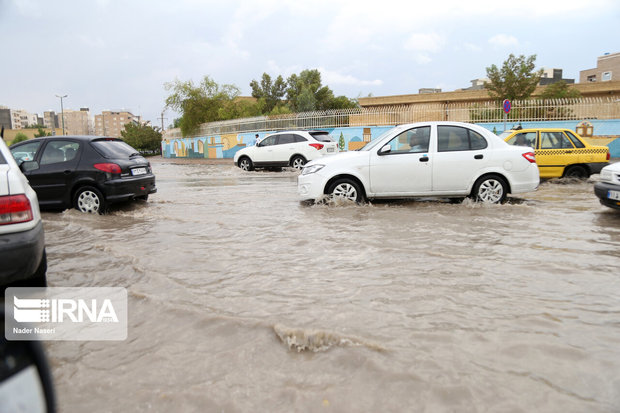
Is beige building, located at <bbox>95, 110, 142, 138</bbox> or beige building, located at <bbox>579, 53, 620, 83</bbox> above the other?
beige building, located at <bbox>95, 110, 142, 138</bbox>

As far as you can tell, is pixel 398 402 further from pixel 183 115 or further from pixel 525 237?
pixel 183 115

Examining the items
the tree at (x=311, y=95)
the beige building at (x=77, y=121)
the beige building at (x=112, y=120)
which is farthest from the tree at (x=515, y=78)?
the beige building at (x=112, y=120)

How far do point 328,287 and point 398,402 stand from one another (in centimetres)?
179

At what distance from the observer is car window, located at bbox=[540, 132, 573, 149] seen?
12.2 m

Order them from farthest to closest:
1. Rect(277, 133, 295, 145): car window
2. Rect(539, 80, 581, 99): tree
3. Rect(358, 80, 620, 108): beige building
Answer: Rect(358, 80, 620, 108): beige building < Rect(539, 80, 581, 99): tree < Rect(277, 133, 295, 145): car window

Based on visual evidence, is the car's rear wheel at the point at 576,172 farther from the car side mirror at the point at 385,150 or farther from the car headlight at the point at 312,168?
the car headlight at the point at 312,168

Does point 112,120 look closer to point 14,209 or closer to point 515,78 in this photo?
point 515,78

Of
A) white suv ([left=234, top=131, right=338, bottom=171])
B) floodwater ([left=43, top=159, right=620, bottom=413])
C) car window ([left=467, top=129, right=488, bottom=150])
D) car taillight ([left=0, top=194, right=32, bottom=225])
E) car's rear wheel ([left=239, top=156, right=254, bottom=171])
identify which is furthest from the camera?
car's rear wheel ([left=239, top=156, right=254, bottom=171])

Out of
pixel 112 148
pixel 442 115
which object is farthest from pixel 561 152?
pixel 442 115

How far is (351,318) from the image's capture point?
347 centimetres

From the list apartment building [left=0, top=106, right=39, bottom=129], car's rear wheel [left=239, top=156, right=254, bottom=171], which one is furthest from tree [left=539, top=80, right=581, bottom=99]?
apartment building [left=0, top=106, right=39, bottom=129]

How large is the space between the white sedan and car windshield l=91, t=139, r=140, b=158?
3812 mm

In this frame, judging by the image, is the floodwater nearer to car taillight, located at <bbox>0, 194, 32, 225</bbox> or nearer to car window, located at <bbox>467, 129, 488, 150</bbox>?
car taillight, located at <bbox>0, 194, 32, 225</bbox>

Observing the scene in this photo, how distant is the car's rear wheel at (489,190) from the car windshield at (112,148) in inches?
265
